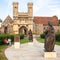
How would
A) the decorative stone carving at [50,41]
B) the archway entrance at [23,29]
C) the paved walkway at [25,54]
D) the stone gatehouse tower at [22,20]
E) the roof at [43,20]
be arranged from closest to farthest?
the paved walkway at [25,54], the decorative stone carving at [50,41], the stone gatehouse tower at [22,20], the archway entrance at [23,29], the roof at [43,20]

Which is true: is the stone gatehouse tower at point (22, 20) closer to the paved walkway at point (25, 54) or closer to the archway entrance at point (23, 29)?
the archway entrance at point (23, 29)

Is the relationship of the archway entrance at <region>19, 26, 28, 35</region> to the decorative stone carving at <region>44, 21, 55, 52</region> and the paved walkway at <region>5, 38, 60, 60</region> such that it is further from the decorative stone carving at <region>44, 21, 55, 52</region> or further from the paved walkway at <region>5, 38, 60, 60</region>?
the decorative stone carving at <region>44, 21, 55, 52</region>

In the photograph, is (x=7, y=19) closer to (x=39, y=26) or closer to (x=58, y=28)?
(x=39, y=26)

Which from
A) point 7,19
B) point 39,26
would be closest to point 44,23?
point 39,26

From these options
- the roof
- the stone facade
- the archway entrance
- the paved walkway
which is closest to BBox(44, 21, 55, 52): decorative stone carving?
the paved walkway

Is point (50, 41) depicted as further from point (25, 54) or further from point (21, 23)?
point (21, 23)

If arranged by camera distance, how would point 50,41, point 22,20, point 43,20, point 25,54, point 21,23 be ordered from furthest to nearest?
point 43,20, point 22,20, point 21,23, point 25,54, point 50,41

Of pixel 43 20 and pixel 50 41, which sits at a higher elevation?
pixel 43 20

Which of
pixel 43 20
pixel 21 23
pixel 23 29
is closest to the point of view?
pixel 21 23

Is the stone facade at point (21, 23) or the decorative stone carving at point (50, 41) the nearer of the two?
the decorative stone carving at point (50, 41)

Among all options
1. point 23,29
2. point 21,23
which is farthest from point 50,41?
point 23,29

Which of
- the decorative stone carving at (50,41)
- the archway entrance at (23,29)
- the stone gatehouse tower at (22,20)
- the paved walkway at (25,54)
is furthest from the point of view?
the archway entrance at (23,29)

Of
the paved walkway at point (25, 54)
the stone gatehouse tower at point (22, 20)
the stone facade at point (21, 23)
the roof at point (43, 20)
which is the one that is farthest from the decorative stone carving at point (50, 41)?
the roof at point (43, 20)

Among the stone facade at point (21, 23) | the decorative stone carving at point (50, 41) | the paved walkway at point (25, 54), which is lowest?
the paved walkway at point (25, 54)
